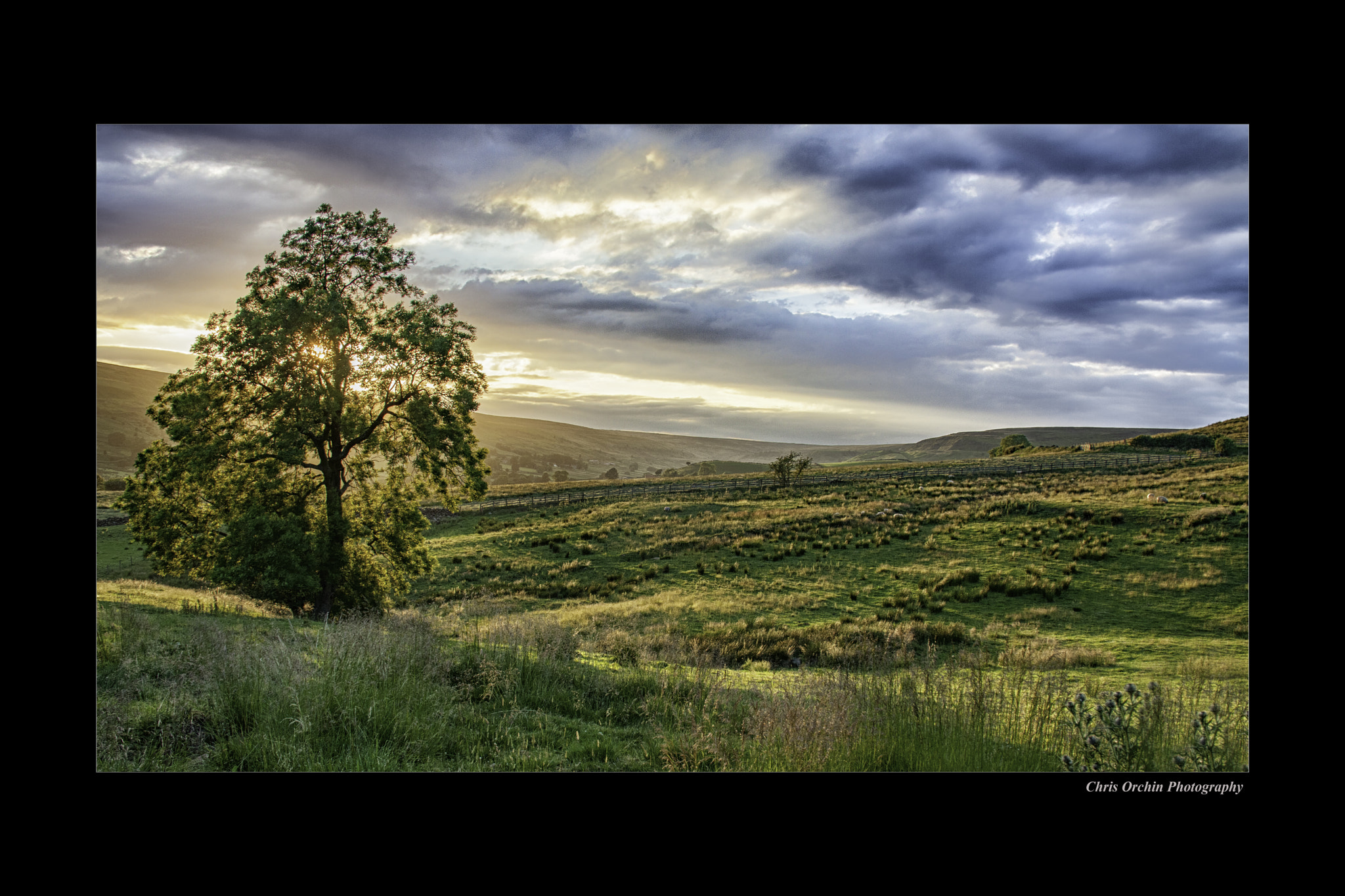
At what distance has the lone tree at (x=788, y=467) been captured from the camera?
63812 millimetres

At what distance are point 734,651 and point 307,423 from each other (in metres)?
12.9

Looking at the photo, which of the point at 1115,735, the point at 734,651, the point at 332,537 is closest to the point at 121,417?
the point at 332,537

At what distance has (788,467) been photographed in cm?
6488

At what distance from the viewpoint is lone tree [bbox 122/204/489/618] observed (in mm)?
14070

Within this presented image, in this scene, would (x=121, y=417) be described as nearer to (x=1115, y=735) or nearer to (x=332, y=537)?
(x=332, y=537)

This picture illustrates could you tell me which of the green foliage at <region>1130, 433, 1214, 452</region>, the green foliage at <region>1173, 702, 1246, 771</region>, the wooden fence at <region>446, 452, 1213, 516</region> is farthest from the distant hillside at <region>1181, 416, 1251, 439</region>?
the green foliage at <region>1173, 702, 1246, 771</region>

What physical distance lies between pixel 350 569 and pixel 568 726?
13.2 meters

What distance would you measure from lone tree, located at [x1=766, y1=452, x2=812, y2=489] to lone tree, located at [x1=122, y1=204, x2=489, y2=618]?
161 feet

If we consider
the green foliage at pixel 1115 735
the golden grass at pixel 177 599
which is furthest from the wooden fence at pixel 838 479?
the green foliage at pixel 1115 735

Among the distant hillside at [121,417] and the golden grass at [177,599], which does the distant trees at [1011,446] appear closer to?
the golden grass at [177,599]

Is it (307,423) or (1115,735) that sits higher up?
(307,423)

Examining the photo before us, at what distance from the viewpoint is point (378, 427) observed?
1612 centimetres
